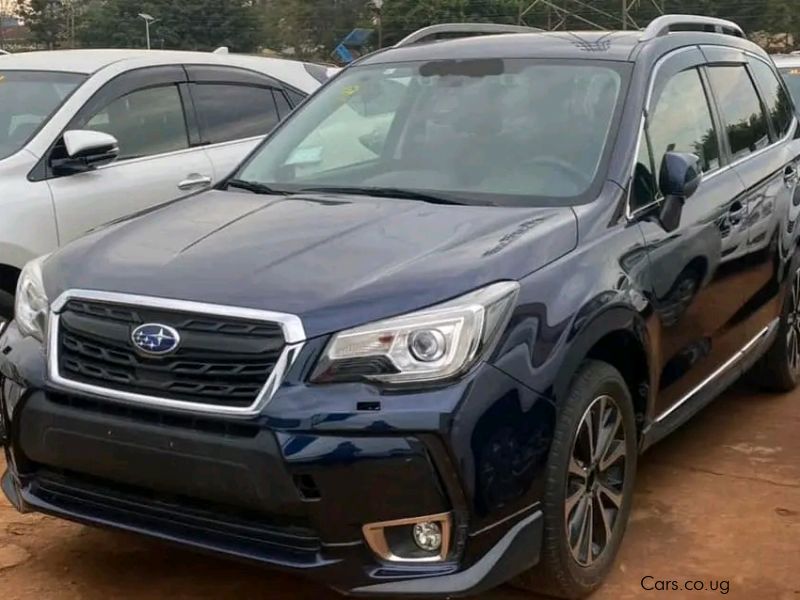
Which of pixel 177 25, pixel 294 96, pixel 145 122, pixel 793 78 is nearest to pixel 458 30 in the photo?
pixel 145 122

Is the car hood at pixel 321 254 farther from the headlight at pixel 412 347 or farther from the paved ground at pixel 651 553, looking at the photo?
the paved ground at pixel 651 553

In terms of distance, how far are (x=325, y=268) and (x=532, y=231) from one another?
69 cm

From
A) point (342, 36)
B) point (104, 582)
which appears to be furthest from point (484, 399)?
point (342, 36)

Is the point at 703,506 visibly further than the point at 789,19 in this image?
No

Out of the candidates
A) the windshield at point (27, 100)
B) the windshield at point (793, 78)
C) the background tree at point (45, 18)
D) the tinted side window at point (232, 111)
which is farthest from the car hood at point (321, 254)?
the background tree at point (45, 18)

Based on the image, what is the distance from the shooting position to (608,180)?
3873mm

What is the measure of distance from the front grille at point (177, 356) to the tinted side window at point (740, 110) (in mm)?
2784

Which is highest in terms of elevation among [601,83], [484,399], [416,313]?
[601,83]

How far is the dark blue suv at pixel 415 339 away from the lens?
9.73ft

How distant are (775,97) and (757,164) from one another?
2.97 feet

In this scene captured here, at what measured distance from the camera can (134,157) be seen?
5918mm

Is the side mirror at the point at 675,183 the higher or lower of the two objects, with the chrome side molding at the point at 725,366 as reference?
higher

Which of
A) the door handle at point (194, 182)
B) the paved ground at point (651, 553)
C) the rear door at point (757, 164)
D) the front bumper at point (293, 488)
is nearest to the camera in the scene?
the front bumper at point (293, 488)

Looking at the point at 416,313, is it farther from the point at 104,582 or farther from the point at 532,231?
the point at 104,582
